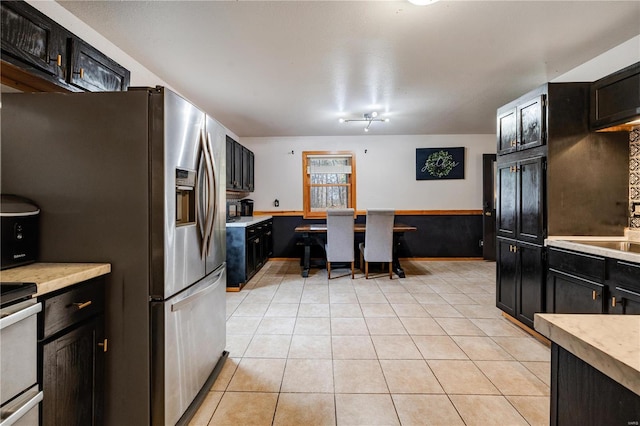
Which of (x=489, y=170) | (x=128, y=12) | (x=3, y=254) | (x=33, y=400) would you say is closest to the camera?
(x=33, y=400)

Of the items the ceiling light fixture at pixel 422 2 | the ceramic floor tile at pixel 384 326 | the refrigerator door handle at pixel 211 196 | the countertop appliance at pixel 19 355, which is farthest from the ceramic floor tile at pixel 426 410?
the ceiling light fixture at pixel 422 2

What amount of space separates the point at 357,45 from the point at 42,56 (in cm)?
200

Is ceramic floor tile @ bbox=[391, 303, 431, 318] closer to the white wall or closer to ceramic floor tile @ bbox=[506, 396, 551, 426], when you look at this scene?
ceramic floor tile @ bbox=[506, 396, 551, 426]

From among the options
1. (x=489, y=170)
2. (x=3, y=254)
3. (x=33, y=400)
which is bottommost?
(x=33, y=400)

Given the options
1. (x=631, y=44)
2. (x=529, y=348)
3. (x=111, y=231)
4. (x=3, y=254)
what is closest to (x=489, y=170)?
(x=631, y=44)

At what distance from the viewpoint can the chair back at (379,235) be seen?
4270 millimetres

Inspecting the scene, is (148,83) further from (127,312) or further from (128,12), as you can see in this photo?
(127,312)

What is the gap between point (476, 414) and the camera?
5.44ft

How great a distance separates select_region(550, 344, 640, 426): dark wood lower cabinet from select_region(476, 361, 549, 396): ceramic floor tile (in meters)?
1.38

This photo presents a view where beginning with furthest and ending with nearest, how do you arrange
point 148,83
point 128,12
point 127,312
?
point 148,83, point 128,12, point 127,312

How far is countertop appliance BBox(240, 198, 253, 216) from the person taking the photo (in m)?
5.47

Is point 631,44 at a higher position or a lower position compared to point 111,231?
higher

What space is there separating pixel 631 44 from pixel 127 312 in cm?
397

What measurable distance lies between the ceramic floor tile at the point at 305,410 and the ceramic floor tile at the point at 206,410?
0.37 meters
